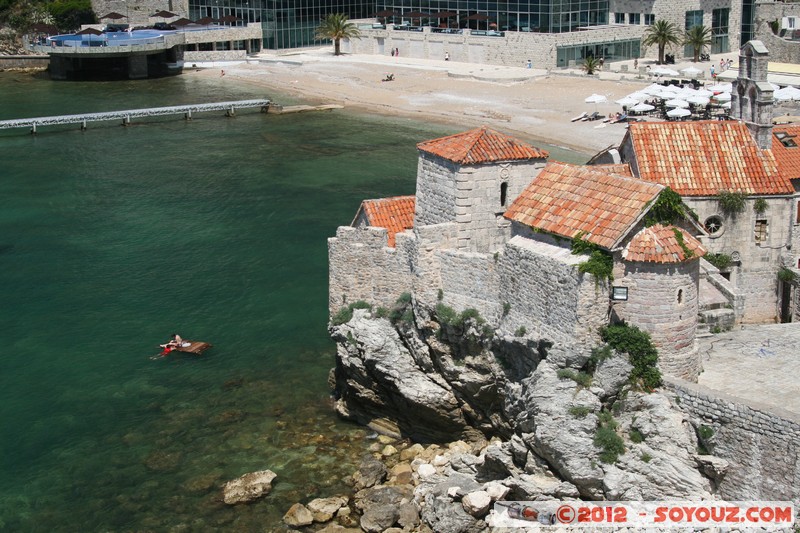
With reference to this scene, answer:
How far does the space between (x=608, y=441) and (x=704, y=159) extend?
12.9 metres

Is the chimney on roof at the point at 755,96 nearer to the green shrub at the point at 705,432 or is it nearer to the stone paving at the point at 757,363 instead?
the stone paving at the point at 757,363

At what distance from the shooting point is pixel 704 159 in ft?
126

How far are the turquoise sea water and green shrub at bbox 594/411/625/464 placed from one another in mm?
9897

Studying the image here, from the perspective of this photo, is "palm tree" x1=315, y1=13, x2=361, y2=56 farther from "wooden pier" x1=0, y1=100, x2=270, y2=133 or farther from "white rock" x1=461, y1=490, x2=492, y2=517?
"white rock" x1=461, y1=490, x2=492, y2=517

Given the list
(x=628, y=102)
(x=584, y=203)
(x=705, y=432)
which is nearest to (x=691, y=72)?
(x=628, y=102)

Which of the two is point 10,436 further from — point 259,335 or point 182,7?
point 182,7

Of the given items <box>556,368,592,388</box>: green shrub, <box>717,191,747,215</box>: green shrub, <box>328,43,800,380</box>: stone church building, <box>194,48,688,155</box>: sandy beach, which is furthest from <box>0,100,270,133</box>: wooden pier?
<box>556,368,592,388</box>: green shrub

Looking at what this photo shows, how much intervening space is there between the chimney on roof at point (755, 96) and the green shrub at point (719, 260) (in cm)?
416

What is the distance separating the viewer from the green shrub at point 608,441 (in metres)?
29.4

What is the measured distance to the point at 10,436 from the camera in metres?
40.6

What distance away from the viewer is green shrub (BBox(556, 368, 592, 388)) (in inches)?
1209

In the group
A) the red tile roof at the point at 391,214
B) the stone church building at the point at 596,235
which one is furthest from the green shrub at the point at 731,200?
the red tile roof at the point at 391,214

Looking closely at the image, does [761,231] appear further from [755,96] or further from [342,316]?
[342,316]

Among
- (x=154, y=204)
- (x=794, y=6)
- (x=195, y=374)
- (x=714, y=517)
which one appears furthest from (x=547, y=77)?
(x=714, y=517)
